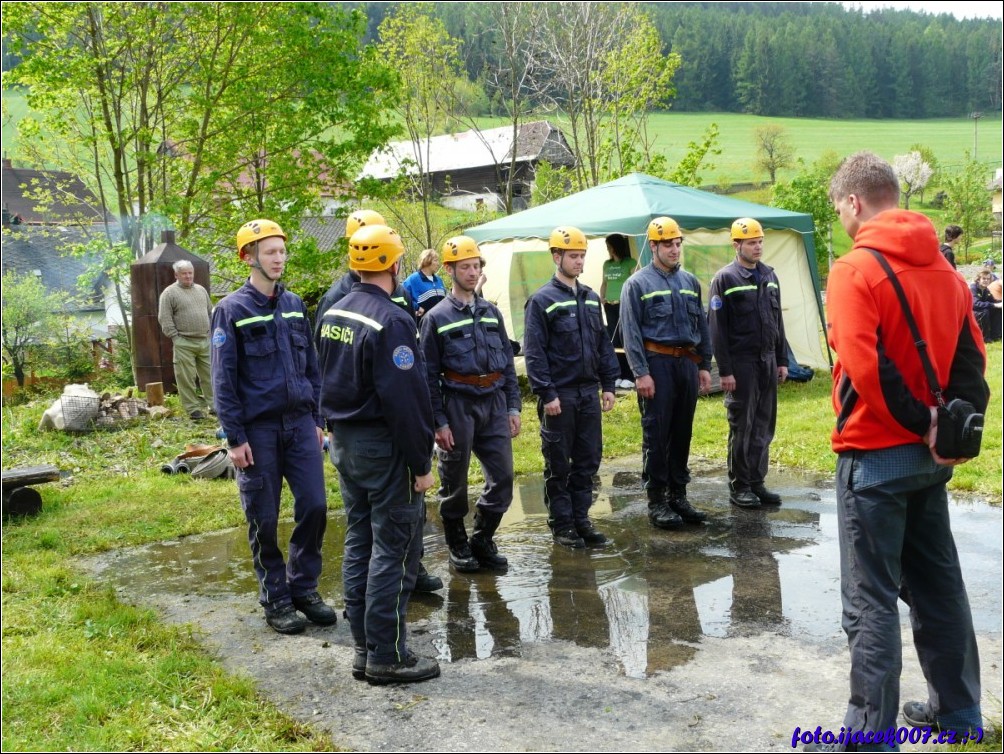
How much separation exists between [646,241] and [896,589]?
8.97 metres

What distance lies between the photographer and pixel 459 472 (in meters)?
5.88

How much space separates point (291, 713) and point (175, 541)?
11.1 feet

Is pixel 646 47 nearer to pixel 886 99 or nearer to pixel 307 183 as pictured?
pixel 307 183

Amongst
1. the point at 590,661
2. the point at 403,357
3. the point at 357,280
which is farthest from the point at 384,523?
the point at 357,280

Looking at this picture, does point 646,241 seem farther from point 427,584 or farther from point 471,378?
point 427,584

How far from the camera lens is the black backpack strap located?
3432 mm

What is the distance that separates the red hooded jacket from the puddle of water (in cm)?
166

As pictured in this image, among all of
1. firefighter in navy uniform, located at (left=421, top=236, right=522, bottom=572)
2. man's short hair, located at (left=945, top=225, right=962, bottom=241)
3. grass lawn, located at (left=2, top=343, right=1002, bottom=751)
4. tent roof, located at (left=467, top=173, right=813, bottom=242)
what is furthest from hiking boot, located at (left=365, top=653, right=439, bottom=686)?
man's short hair, located at (left=945, top=225, right=962, bottom=241)

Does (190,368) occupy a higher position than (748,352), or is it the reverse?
(748,352)

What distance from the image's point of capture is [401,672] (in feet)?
14.2

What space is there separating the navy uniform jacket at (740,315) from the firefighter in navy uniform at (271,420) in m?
3.35

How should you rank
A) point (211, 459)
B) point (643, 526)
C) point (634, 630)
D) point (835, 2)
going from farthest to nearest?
1. point (835, 2)
2. point (211, 459)
3. point (643, 526)
4. point (634, 630)

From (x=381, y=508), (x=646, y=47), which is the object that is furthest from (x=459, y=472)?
(x=646, y=47)

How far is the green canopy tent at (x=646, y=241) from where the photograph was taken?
40.6 feet
